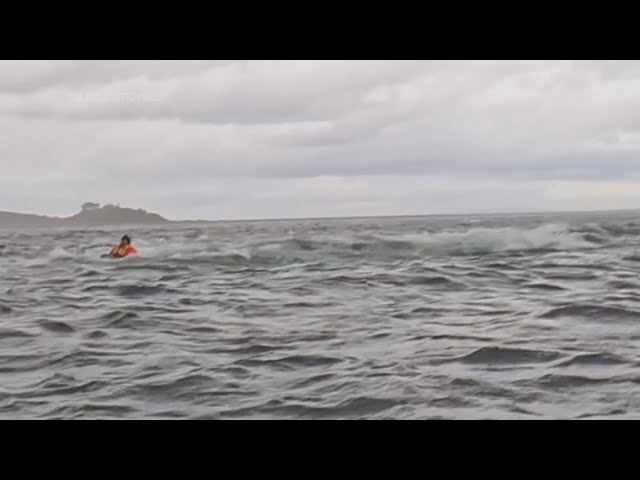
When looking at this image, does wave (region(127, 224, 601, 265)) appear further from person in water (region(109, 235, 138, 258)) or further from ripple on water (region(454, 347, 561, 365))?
ripple on water (region(454, 347, 561, 365))

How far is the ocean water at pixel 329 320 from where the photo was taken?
2.56m

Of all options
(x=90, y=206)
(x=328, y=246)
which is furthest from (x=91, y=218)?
(x=328, y=246)

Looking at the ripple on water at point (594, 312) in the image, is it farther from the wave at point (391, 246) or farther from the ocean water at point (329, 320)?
the wave at point (391, 246)

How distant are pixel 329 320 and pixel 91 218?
1045mm

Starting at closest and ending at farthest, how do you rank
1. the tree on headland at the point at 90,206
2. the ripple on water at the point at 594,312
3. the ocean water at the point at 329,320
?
the ocean water at the point at 329,320 < the ripple on water at the point at 594,312 < the tree on headland at the point at 90,206

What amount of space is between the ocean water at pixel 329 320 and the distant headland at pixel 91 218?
4 centimetres

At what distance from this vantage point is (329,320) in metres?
2.76

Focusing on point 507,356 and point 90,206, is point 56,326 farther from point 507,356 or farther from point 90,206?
point 507,356

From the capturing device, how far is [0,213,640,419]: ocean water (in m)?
2.56

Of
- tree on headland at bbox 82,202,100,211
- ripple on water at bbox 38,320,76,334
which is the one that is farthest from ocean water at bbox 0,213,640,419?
tree on headland at bbox 82,202,100,211

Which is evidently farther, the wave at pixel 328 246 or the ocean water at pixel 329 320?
the wave at pixel 328 246

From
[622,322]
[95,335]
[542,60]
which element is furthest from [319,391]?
[542,60]

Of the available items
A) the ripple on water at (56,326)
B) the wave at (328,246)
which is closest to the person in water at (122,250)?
the wave at (328,246)
